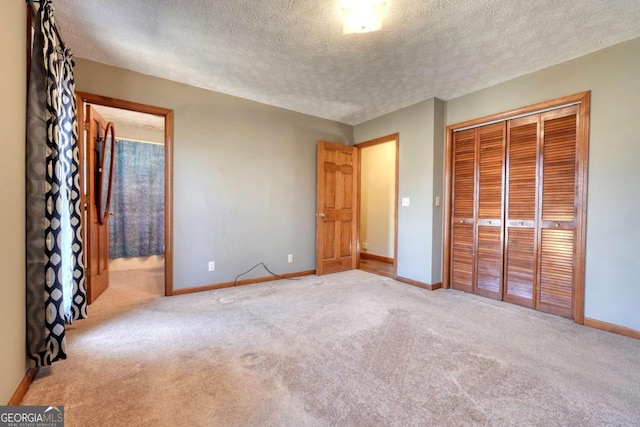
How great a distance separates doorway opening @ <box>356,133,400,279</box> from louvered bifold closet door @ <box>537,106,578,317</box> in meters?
2.50

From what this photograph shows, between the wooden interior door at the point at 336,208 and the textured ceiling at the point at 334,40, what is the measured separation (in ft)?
4.21

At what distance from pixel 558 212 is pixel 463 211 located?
0.98 meters

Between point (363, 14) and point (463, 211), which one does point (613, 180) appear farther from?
point (363, 14)

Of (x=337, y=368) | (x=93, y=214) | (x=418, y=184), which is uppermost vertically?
(x=418, y=184)

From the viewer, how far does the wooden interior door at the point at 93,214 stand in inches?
117

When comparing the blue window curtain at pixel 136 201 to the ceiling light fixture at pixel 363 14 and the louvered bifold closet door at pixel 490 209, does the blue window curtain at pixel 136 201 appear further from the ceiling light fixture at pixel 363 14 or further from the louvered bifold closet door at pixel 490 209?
the louvered bifold closet door at pixel 490 209

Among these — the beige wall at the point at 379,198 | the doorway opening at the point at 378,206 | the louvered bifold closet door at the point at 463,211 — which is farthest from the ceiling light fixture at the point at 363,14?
the beige wall at the point at 379,198

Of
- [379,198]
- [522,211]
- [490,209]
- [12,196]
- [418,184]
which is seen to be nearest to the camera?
[12,196]

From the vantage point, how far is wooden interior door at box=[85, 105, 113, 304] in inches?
117

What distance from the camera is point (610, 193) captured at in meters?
2.44

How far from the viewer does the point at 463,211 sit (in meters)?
3.62

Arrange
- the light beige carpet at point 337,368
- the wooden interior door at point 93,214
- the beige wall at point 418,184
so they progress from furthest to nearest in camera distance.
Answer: the beige wall at point 418,184, the wooden interior door at point 93,214, the light beige carpet at point 337,368

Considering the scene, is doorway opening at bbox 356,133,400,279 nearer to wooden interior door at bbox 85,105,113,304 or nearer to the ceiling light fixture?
the ceiling light fixture

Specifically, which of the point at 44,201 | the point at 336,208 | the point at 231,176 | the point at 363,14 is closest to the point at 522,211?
the point at 336,208
